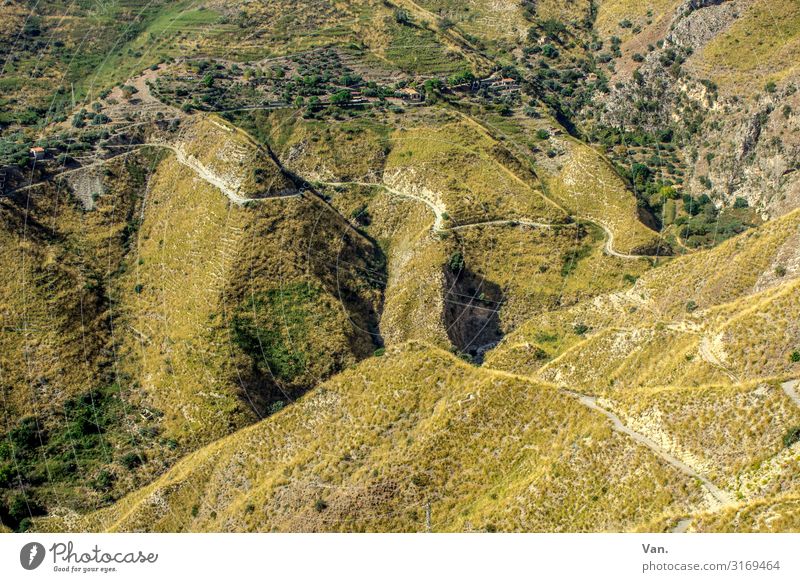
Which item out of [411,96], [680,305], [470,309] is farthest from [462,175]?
[680,305]

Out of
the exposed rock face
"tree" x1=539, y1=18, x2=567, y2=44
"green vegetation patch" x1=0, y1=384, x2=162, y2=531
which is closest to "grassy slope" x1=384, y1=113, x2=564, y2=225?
the exposed rock face

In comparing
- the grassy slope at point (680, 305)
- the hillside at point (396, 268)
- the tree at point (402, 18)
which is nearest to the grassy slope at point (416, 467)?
the hillside at point (396, 268)

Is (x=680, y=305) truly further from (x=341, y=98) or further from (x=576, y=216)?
(x=341, y=98)

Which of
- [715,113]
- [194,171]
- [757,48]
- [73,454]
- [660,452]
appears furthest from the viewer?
[715,113]

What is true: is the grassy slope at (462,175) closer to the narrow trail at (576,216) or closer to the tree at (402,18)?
the narrow trail at (576,216)

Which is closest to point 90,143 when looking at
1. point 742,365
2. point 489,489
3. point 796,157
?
point 489,489

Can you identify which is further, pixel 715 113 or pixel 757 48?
pixel 715 113

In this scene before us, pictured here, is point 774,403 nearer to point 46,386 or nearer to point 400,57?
point 46,386
